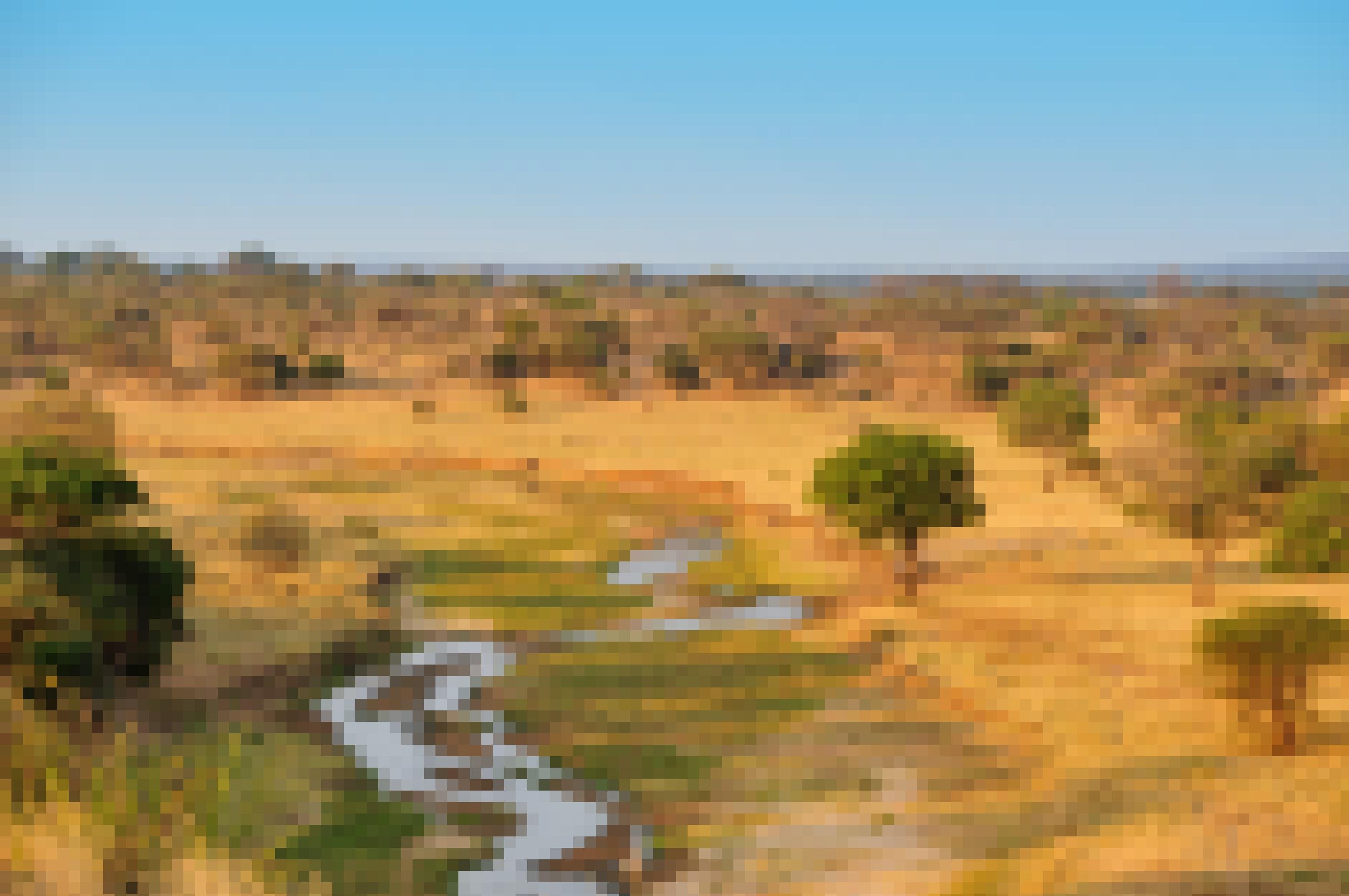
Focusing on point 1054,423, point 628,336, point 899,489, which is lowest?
point 899,489

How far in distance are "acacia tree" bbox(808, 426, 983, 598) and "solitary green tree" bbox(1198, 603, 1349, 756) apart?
11.5m

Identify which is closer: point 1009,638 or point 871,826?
point 871,826

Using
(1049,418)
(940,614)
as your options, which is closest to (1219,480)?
(940,614)

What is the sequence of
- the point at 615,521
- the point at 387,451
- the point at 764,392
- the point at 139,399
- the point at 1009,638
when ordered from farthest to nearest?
1. the point at 764,392
2. the point at 139,399
3. the point at 387,451
4. the point at 615,521
5. the point at 1009,638

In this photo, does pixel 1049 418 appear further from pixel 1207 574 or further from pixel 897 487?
pixel 897 487

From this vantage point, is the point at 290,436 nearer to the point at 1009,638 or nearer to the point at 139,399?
the point at 139,399

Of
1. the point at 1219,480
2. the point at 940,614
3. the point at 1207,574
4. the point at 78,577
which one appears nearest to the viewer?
the point at 78,577

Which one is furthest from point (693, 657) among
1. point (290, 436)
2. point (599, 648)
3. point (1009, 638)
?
point (290, 436)

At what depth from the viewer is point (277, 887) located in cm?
1597

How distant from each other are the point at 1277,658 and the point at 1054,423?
114ft

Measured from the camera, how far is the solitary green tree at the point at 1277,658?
67.5ft

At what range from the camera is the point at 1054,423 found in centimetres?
5441

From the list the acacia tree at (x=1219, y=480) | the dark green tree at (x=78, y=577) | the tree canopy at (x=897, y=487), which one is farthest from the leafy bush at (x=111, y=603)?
the acacia tree at (x=1219, y=480)

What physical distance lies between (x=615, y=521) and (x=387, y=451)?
18.3 m
